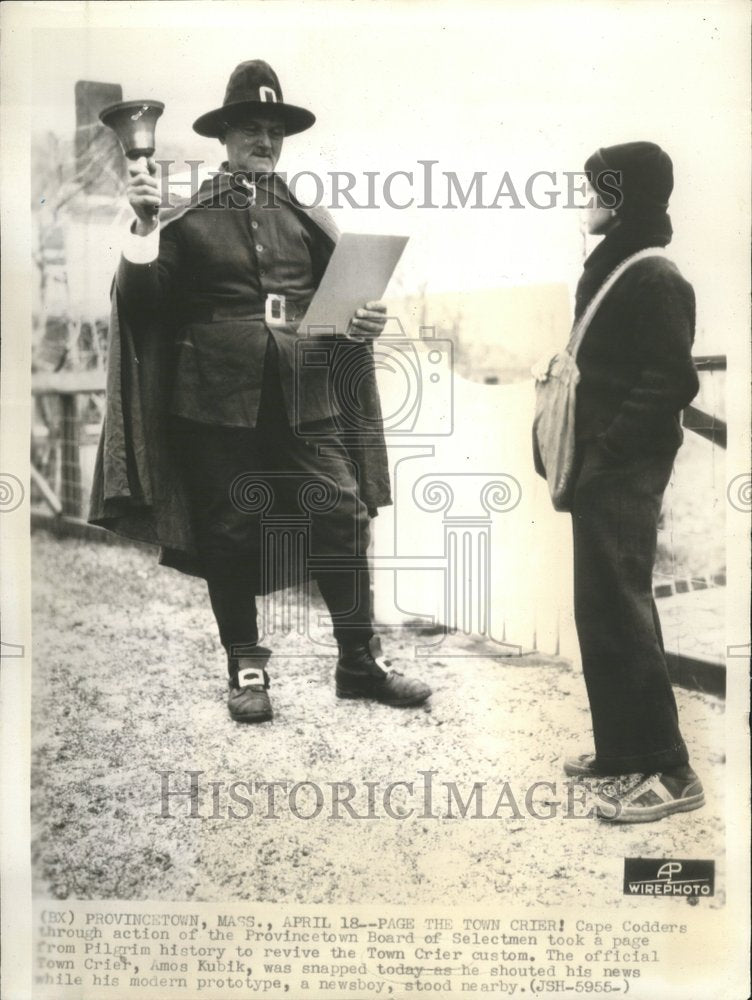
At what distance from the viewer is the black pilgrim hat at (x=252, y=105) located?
2936 mm

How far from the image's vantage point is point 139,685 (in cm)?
303

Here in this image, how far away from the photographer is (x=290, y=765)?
9.75 feet

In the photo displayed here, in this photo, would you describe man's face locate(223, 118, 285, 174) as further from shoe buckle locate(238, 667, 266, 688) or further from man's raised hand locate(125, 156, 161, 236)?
shoe buckle locate(238, 667, 266, 688)

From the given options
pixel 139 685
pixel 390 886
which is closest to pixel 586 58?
pixel 139 685

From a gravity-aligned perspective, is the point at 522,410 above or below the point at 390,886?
above

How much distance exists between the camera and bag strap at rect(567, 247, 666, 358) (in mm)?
2879

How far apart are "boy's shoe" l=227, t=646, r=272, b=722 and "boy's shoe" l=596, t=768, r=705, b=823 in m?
1.03

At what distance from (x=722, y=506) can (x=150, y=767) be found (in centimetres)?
188

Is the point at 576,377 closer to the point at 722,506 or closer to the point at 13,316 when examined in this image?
the point at 722,506

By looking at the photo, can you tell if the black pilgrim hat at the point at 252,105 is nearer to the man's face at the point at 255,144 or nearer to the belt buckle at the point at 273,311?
the man's face at the point at 255,144

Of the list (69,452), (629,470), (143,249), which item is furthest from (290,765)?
(143,249)

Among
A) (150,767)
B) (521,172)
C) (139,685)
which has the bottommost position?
(150,767)

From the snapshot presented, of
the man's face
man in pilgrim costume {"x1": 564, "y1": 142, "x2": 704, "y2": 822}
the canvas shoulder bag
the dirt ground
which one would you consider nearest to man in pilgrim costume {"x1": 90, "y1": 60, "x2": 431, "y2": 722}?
the man's face

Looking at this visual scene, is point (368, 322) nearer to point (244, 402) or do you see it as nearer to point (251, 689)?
point (244, 402)
